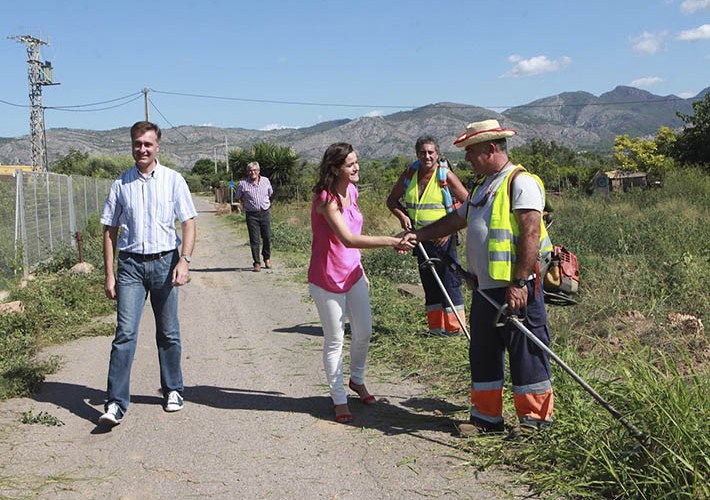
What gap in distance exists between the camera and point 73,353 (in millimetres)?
7566

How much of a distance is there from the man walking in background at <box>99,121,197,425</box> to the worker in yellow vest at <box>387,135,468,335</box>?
2.46 meters

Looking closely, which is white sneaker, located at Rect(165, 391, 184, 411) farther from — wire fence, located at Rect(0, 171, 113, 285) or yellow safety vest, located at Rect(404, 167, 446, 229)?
wire fence, located at Rect(0, 171, 113, 285)


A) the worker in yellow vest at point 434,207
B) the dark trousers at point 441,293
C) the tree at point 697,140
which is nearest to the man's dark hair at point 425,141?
the worker in yellow vest at point 434,207

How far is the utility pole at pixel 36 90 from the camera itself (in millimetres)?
58250

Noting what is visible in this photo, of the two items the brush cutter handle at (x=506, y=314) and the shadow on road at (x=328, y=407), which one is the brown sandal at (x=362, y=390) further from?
the brush cutter handle at (x=506, y=314)

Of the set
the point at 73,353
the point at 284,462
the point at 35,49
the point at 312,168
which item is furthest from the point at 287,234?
the point at 35,49

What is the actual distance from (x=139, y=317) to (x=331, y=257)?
157cm

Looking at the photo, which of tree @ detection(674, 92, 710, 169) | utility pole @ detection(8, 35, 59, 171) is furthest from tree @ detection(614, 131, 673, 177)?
utility pole @ detection(8, 35, 59, 171)

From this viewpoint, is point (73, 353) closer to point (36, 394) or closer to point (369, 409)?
point (36, 394)

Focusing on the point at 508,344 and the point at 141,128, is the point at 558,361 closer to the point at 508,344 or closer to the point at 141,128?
the point at 508,344

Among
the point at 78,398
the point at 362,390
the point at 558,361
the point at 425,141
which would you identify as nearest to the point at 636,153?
the point at 425,141

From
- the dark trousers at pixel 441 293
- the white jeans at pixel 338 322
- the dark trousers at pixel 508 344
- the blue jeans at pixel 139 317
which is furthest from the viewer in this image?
the dark trousers at pixel 441 293

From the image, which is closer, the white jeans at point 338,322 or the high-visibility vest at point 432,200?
the white jeans at point 338,322

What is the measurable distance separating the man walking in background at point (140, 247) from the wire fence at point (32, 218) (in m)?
6.62
